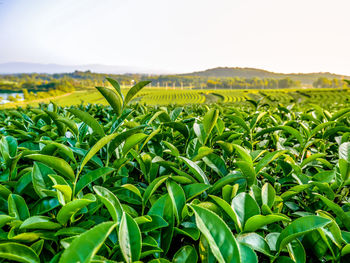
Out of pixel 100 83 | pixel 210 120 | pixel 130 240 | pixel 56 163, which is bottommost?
pixel 130 240

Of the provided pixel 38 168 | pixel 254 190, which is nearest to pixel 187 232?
pixel 254 190

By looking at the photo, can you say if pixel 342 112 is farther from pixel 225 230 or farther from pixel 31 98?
pixel 31 98

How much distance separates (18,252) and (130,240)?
323 millimetres

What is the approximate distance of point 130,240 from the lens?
0.62 metres

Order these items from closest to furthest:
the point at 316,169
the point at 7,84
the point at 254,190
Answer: the point at 254,190 → the point at 316,169 → the point at 7,84

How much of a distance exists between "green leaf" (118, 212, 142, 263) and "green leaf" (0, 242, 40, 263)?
28 centimetres

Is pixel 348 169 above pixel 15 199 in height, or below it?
above

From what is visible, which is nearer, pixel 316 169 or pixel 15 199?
pixel 15 199

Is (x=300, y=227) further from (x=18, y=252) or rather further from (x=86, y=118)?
(x=86, y=118)

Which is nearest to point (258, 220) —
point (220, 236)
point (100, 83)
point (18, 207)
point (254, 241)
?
point (254, 241)

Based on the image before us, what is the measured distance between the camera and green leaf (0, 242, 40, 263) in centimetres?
62

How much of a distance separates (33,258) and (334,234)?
0.93 m

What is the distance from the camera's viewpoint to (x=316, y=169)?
146cm

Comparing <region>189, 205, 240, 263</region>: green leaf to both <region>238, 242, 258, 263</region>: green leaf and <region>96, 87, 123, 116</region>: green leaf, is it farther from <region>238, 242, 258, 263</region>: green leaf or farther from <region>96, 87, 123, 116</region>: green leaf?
<region>96, 87, 123, 116</region>: green leaf
